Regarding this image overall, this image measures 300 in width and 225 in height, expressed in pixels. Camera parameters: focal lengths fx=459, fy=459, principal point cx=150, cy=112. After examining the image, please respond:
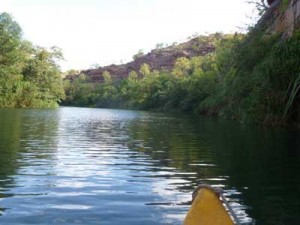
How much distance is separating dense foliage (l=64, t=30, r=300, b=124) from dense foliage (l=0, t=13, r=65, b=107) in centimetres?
2067

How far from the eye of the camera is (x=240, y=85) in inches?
1508

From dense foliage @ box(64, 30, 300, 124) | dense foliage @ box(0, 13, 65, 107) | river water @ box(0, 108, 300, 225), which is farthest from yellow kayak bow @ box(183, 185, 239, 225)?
dense foliage @ box(0, 13, 65, 107)

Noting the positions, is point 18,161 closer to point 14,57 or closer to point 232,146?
point 232,146

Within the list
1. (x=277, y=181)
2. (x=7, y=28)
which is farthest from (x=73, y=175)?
(x=7, y=28)

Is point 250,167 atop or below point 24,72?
below

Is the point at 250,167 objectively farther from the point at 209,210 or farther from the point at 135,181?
the point at 209,210

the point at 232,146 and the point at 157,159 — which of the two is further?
the point at 232,146

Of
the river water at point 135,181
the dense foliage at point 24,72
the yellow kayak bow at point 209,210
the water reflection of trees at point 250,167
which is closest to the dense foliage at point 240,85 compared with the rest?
the yellow kayak bow at point 209,210

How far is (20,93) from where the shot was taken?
74312mm

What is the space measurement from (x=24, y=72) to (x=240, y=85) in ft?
177

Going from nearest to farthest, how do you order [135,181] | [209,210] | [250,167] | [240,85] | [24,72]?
1. [209,210]
2. [135,181]
3. [250,167]
4. [240,85]
5. [24,72]

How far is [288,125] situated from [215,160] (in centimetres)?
1833

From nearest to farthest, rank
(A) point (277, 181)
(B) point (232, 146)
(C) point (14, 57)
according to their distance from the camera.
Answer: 1. (A) point (277, 181)
2. (B) point (232, 146)
3. (C) point (14, 57)

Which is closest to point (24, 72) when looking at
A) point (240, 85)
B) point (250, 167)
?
point (240, 85)
